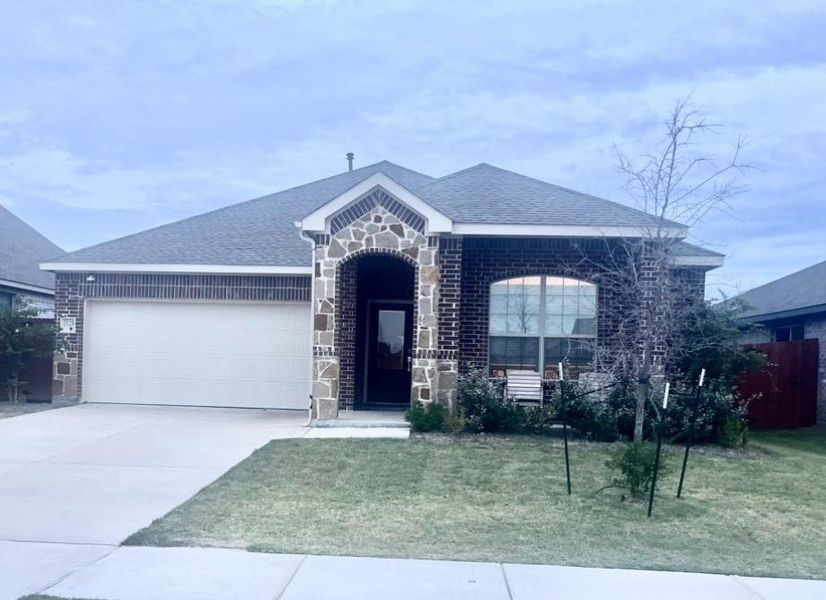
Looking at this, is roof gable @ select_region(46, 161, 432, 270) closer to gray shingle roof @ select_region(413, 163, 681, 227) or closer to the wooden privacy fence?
gray shingle roof @ select_region(413, 163, 681, 227)

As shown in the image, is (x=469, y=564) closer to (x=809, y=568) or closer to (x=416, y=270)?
(x=809, y=568)

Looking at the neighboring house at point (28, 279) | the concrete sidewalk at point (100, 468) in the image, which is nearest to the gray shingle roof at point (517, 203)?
the concrete sidewalk at point (100, 468)

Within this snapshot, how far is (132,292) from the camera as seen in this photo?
15.0 metres

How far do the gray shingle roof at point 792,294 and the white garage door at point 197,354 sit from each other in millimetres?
9523

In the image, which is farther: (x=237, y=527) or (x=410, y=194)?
(x=410, y=194)

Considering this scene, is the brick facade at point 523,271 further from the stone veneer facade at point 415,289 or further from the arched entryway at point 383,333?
the arched entryway at point 383,333

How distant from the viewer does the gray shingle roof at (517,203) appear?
1245cm

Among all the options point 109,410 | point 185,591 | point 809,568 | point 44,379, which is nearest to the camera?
point 185,591

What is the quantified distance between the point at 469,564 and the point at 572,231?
7502mm

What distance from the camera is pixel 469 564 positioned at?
19.2 ft

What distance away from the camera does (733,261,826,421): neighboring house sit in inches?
637

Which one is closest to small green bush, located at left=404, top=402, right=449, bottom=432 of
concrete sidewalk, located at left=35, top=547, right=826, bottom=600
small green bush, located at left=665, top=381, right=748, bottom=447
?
small green bush, located at left=665, top=381, right=748, bottom=447

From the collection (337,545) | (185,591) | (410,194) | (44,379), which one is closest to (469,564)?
(337,545)

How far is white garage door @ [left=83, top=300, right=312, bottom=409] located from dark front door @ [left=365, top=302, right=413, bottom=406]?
1.30 m
